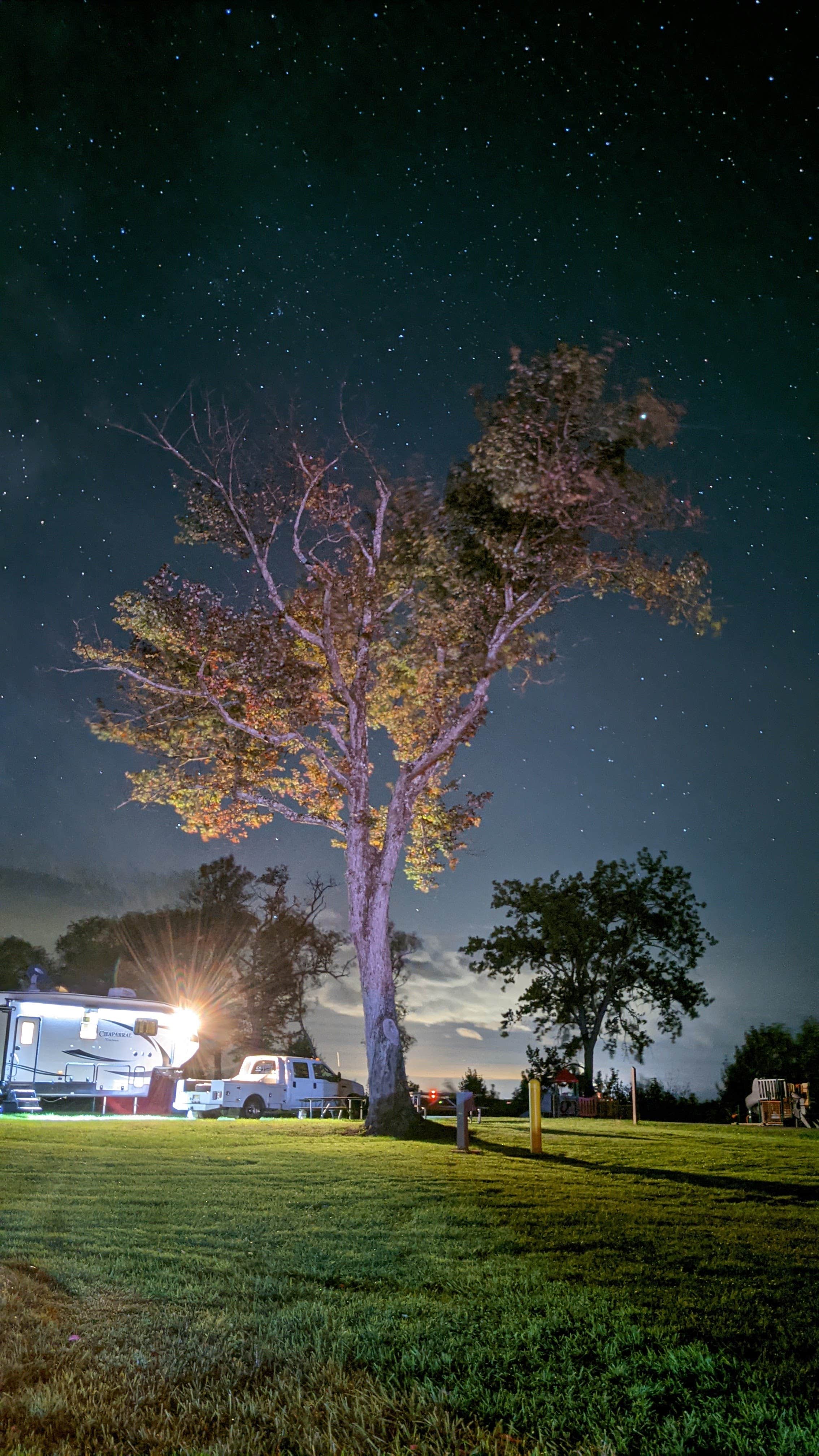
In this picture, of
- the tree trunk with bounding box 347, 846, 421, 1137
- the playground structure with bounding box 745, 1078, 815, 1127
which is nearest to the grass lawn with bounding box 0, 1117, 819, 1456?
the tree trunk with bounding box 347, 846, 421, 1137

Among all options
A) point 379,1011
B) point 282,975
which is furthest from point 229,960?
point 379,1011

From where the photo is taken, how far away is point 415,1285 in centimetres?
486

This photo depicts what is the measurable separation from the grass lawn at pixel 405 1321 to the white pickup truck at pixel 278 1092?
1694 centimetres

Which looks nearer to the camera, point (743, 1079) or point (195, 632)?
point (195, 632)

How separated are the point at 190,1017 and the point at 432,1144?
41.3 feet

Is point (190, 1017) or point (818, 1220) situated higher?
point (190, 1017)

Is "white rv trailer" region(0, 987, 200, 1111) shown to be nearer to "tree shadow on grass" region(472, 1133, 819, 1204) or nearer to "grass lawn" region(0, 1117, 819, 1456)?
"tree shadow on grass" region(472, 1133, 819, 1204)

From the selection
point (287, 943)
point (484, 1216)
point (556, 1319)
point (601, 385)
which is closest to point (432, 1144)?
point (484, 1216)

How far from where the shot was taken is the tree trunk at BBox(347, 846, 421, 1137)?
60.8ft

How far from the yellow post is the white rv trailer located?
1310 cm

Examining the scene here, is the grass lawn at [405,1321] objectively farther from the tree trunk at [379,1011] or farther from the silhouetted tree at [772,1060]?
the silhouetted tree at [772,1060]

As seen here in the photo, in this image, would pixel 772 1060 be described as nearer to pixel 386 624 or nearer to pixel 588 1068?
pixel 588 1068

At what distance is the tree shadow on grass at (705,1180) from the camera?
9195 mm

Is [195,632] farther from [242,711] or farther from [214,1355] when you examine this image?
[214,1355]
